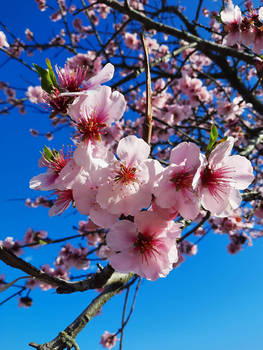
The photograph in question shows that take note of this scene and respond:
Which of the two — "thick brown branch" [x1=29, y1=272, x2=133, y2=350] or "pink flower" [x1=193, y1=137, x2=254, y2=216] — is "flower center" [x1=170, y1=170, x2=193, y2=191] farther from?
"thick brown branch" [x1=29, y1=272, x2=133, y2=350]

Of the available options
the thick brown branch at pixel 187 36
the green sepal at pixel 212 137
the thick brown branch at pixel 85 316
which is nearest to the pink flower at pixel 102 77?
the green sepal at pixel 212 137

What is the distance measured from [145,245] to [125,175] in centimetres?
23

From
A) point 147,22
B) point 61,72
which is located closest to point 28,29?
point 147,22

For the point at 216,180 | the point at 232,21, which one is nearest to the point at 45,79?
the point at 216,180

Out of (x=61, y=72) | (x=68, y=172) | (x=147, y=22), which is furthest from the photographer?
(x=147, y=22)

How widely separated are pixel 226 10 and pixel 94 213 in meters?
1.67

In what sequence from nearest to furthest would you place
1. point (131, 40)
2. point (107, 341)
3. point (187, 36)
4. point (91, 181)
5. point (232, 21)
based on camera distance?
point (91, 181) → point (232, 21) → point (187, 36) → point (107, 341) → point (131, 40)

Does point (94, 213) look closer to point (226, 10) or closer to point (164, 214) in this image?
point (164, 214)

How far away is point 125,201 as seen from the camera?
2.41 ft

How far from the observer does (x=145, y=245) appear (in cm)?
82

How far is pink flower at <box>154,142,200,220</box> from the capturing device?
0.70 metres

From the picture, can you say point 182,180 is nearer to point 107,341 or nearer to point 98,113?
point 98,113

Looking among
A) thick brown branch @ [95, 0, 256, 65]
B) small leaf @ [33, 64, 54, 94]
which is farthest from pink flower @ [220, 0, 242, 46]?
small leaf @ [33, 64, 54, 94]

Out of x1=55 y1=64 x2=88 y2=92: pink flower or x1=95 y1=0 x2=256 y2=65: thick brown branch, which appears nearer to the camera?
x1=55 y1=64 x2=88 y2=92: pink flower
